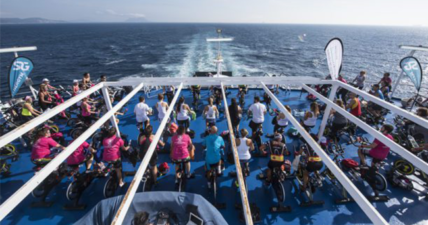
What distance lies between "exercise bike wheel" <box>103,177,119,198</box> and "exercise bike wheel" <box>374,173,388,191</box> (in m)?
7.09

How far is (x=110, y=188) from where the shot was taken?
202 inches

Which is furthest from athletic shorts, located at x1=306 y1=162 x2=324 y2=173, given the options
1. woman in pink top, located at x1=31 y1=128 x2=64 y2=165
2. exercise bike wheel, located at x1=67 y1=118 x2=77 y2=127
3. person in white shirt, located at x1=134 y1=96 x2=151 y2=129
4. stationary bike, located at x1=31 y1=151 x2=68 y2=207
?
exercise bike wheel, located at x1=67 y1=118 x2=77 y2=127

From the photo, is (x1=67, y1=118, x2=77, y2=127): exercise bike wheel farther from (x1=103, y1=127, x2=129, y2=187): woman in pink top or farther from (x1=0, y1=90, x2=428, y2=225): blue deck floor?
(x1=103, y1=127, x2=129, y2=187): woman in pink top

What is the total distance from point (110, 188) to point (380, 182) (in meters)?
7.25

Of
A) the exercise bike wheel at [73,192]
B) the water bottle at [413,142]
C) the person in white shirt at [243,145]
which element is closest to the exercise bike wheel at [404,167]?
the water bottle at [413,142]

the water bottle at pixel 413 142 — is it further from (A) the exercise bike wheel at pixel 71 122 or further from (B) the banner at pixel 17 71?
(B) the banner at pixel 17 71

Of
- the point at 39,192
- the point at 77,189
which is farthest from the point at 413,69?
the point at 39,192

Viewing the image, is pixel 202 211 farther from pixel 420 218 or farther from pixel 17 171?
pixel 17 171

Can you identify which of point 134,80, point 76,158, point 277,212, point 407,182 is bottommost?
point 277,212

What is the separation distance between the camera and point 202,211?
3832mm

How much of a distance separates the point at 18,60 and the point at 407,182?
13.4 metres

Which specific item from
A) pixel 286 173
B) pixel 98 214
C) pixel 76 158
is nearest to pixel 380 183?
pixel 286 173

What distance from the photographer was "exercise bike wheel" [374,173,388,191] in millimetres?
4906

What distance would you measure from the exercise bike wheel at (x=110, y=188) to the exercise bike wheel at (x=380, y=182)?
23.3 feet
